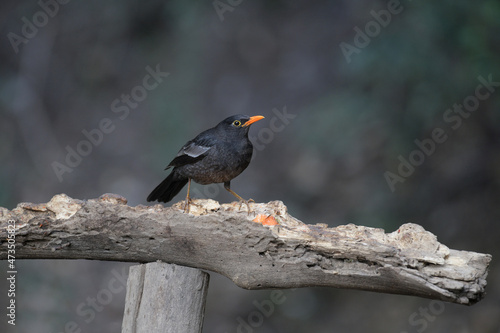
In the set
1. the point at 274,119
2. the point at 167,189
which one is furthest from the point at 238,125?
the point at 274,119

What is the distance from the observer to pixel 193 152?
5.27 meters

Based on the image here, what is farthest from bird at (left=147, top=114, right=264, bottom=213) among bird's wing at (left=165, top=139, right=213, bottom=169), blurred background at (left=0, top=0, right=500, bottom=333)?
blurred background at (left=0, top=0, right=500, bottom=333)

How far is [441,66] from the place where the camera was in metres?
7.71

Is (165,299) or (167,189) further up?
(167,189)

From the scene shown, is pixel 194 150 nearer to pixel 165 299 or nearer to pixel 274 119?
pixel 165 299

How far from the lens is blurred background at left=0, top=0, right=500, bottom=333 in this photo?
7.66m

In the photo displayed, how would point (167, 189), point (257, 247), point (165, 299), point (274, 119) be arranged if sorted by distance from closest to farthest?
point (257, 247) → point (165, 299) → point (167, 189) → point (274, 119)

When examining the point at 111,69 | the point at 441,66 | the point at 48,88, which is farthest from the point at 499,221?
the point at 48,88

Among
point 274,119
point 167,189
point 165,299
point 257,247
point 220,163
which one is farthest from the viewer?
point 274,119

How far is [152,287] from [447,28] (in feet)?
18.7

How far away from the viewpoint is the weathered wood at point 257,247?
11.2ft

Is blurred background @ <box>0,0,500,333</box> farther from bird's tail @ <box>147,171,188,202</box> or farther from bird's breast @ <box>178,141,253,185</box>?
bird's breast @ <box>178,141,253,185</box>

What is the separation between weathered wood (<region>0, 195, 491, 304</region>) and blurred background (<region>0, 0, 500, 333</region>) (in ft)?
14.2

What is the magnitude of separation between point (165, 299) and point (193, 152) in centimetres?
179
